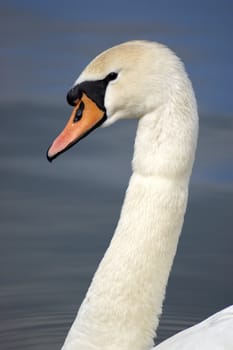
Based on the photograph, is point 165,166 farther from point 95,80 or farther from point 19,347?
point 19,347

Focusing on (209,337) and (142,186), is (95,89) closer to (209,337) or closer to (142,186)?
(142,186)

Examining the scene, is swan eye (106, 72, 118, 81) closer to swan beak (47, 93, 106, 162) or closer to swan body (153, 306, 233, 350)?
swan beak (47, 93, 106, 162)

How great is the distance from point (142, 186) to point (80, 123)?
8.3 inches

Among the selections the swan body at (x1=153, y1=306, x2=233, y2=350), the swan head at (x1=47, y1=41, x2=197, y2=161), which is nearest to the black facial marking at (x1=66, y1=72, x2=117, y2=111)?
the swan head at (x1=47, y1=41, x2=197, y2=161)

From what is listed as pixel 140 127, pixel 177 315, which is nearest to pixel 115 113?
pixel 140 127

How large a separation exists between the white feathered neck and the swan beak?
0.03 meters

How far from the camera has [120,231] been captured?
9.70ft

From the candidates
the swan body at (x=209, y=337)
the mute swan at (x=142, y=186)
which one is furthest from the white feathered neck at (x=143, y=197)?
the swan body at (x=209, y=337)

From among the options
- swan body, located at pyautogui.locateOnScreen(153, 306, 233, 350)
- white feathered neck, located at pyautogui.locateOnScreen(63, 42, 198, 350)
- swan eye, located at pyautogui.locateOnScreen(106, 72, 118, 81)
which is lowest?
swan body, located at pyautogui.locateOnScreen(153, 306, 233, 350)

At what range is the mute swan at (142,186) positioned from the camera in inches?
111

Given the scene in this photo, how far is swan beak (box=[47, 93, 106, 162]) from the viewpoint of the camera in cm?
286

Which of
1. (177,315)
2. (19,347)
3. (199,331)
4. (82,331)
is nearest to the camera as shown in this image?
(199,331)

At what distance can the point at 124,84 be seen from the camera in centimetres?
286

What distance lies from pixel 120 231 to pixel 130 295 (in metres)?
0.16
